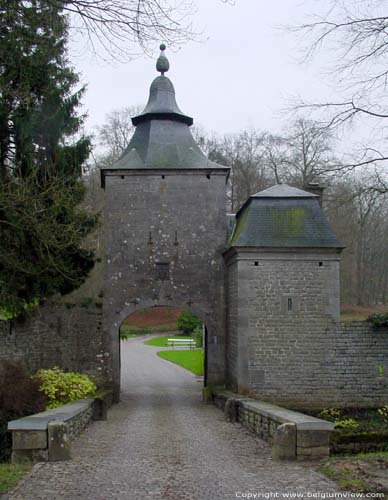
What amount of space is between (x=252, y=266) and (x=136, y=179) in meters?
4.44

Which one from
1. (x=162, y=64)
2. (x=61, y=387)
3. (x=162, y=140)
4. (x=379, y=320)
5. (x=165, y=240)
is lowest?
(x=61, y=387)

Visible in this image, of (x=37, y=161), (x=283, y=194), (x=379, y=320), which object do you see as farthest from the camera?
(x=283, y=194)

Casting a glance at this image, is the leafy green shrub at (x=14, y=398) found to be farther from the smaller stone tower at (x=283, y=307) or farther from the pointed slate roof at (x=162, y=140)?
the pointed slate roof at (x=162, y=140)

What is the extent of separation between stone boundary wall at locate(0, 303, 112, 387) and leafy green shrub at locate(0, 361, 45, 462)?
3.31 metres

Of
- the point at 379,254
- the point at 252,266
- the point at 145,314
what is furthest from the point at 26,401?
the point at 145,314

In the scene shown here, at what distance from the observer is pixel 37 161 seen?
44.5 ft

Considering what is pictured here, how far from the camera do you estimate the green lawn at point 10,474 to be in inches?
250

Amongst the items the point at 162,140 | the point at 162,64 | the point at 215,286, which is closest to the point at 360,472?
the point at 215,286

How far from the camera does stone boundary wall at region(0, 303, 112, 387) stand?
15945mm

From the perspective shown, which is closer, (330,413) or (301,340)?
(330,413)

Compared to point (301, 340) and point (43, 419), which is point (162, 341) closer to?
point (301, 340)

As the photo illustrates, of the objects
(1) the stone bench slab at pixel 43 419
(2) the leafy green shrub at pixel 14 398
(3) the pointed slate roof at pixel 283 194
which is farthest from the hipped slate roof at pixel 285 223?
(1) the stone bench slab at pixel 43 419

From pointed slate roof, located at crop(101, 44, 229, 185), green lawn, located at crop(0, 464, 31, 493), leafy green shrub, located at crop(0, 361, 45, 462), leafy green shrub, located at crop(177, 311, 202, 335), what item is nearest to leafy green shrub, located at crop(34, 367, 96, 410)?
leafy green shrub, located at crop(0, 361, 45, 462)

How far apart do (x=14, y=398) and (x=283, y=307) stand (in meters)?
6.58
